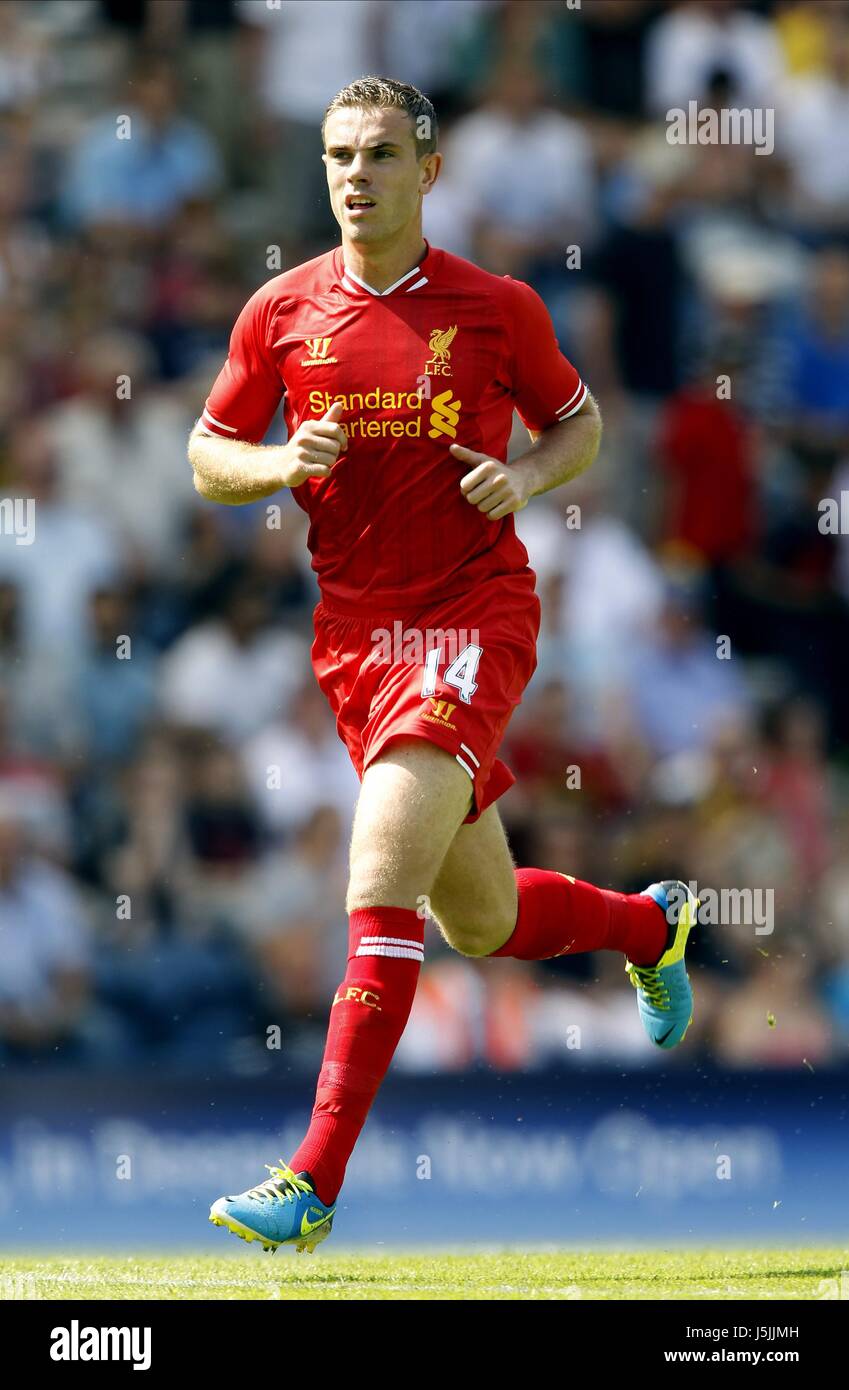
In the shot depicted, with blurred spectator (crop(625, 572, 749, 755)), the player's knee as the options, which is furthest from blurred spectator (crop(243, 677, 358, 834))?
the player's knee

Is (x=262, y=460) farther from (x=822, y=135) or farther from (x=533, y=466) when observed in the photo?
(x=822, y=135)

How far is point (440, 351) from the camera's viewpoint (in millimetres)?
5605

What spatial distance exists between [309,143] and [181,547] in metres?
2.44

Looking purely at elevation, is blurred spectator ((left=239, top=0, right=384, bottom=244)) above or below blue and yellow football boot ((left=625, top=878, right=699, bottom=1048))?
above

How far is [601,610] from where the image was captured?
10008 mm

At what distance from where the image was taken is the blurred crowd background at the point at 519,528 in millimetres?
9219

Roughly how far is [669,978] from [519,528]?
366 centimetres

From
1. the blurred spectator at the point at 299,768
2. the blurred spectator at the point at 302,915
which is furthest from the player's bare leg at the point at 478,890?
the blurred spectator at the point at 299,768

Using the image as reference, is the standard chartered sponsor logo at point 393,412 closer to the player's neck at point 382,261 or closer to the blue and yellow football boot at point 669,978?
the player's neck at point 382,261

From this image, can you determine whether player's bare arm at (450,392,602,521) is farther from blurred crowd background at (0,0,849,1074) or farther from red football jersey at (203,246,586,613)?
blurred crowd background at (0,0,849,1074)

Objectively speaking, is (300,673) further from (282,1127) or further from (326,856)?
(282,1127)

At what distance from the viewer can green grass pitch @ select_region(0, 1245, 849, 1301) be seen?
554 cm

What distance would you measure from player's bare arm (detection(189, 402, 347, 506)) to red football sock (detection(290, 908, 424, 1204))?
107 cm

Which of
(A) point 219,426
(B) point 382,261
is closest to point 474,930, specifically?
(A) point 219,426
